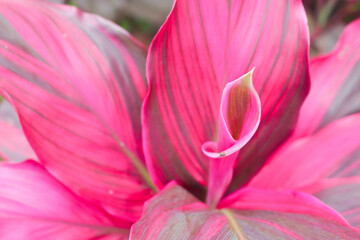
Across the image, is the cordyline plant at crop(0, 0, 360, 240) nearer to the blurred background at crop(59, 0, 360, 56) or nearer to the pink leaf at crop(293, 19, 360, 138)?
the pink leaf at crop(293, 19, 360, 138)

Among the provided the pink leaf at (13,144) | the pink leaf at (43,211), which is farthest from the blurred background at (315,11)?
the pink leaf at (43,211)

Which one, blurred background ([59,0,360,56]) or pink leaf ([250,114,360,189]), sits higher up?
pink leaf ([250,114,360,189])

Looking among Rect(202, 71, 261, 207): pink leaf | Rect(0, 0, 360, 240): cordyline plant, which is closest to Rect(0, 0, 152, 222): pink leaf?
Rect(0, 0, 360, 240): cordyline plant

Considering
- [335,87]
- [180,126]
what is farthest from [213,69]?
[335,87]

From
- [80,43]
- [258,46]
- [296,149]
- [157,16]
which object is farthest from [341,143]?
[157,16]

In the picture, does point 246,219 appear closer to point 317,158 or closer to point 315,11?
point 317,158
